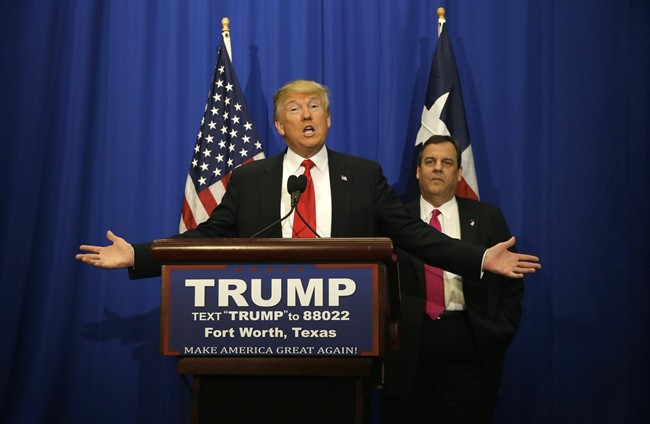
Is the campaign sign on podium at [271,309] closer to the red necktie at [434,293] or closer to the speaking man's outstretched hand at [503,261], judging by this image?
the speaking man's outstretched hand at [503,261]

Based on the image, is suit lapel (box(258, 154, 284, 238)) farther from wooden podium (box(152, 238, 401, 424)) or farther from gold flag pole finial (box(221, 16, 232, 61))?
gold flag pole finial (box(221, 16, 232, 61))

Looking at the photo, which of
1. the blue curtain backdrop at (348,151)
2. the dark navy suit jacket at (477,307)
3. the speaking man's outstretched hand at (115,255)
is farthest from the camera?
the blue curtain backdrop at (348,151)

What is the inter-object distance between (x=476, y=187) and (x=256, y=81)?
4.28 ft

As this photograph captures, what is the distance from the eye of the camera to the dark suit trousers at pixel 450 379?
2938mm

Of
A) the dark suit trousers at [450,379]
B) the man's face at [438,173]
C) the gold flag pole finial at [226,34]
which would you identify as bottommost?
the dark suit trousers at [450,379]

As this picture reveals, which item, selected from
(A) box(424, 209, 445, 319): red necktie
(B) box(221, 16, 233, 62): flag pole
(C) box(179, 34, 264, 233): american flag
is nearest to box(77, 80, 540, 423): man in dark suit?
(A) box(424, 209, 445, 319): red necktie

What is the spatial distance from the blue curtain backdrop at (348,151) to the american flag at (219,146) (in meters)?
0.24

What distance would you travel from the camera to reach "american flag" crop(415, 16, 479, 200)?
3484 millimetres

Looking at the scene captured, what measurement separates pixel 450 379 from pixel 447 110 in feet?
4.38

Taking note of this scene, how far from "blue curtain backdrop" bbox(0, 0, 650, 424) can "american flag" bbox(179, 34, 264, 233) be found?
0.80 ft

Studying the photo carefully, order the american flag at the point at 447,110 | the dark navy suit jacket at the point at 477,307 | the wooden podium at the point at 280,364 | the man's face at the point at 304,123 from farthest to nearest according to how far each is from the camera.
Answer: the american flag at the point at 447,110 → the dark navy suit jacket at the point at 477,307 → the man's face at the point at 304,123 → the wooden podium at the point at 280,364

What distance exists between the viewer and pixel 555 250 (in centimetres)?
376

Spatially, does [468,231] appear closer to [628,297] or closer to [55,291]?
[628,297]

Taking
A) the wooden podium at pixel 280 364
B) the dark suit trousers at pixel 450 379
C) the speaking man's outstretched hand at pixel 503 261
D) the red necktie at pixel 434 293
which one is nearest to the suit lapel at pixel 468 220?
the red necktie at pixel 434 293
